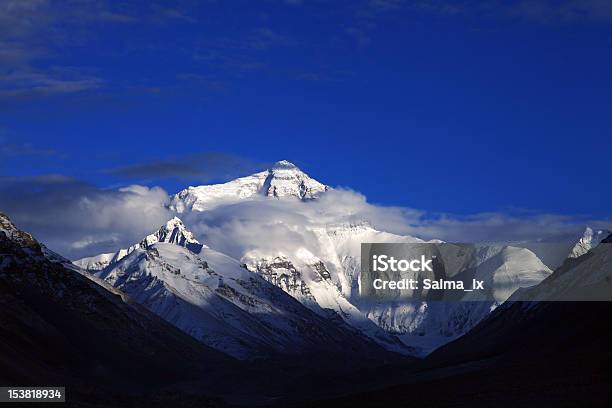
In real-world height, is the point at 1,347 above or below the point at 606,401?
above

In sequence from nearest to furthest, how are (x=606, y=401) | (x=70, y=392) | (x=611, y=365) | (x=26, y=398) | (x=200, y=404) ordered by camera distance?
(x=606, y=401)
(x=26, y=398)
(x=611, y=365)
(x=70, y=392)
(x=200, y=404)

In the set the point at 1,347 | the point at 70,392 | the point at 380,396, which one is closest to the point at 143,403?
the point at 70,392

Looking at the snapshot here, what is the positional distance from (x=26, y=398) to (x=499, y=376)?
69.1 m

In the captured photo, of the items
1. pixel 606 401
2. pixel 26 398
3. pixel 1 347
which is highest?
pixel 1 347

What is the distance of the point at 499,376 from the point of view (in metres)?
164

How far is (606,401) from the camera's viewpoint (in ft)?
395

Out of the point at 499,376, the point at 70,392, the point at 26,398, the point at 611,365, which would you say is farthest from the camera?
the point at 70,392

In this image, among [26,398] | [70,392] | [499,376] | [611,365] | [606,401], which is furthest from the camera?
[70,392]

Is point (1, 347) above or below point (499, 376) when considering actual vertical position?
above

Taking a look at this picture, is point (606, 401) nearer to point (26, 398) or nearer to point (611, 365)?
point (611, 365)

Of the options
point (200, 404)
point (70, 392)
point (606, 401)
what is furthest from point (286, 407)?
point (606, 401)

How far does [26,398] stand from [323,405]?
50.7 meters

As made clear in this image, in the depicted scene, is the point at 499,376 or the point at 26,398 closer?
the point at 26,398

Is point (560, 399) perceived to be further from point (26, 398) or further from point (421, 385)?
point (26, 398)
